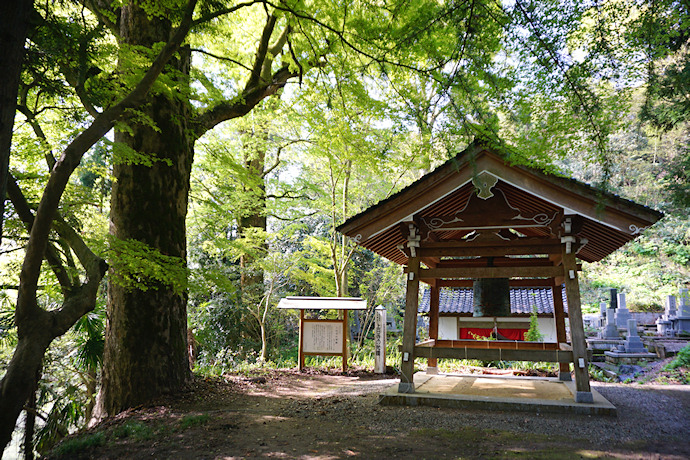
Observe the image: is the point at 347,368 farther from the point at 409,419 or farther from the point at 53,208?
the point at 53,208

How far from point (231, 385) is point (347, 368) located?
3268 mm

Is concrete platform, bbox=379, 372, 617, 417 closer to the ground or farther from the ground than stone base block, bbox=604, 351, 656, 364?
farther from the ground

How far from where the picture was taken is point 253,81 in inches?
325

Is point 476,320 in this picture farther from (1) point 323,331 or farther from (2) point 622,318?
(2) point 622,318

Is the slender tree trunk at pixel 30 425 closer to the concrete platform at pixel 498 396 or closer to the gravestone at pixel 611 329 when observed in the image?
the concrete platform at pixel 498 396

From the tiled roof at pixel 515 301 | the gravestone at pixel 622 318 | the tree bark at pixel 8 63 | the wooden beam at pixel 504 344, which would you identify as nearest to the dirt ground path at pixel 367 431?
A: the wooden beam at pixel 504 344

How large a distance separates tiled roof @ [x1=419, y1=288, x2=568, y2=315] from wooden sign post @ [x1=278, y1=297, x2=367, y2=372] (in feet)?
10.0

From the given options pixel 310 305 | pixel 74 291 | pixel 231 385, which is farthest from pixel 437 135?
pixel 310 305

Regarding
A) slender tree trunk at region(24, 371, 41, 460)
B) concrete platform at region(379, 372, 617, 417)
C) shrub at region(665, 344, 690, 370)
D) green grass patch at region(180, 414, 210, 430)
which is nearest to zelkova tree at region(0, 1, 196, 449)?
green grass patch at region(180, 414, 210, 430)

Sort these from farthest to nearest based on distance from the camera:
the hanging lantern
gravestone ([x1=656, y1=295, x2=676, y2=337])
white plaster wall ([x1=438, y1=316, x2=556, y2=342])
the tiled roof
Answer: gravestone ([x1=656, y1=295, x2=676, y2=337]) → white plaster wall ([x1=438, y1=316, x2=556, y2=342]) → the tiled roof → the hanging lantern

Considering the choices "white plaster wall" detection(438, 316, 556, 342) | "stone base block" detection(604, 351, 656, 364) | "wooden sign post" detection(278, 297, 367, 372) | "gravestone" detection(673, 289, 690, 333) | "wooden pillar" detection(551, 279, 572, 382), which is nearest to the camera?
"wooden pillar" detection(551, 279, 572, 382)

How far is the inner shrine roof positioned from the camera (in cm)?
541

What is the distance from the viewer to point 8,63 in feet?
8.50

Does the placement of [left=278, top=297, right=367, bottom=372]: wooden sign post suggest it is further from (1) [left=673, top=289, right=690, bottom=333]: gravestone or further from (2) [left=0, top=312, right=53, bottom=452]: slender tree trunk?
(1) [left=673, top=289, right=690, bottom=333]: gravestone
